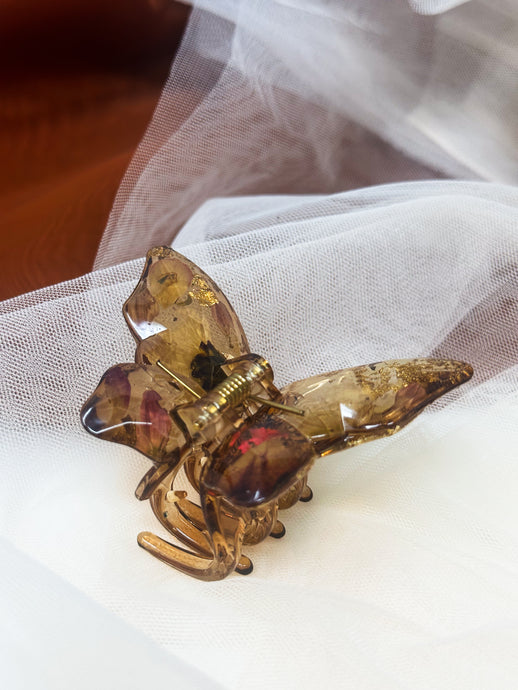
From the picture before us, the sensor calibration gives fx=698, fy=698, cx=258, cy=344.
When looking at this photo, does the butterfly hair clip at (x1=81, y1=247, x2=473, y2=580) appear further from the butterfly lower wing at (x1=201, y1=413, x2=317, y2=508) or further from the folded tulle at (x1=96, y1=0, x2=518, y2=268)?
the folded tulle at (x1=96, y1=0, x2=518, y2=268)

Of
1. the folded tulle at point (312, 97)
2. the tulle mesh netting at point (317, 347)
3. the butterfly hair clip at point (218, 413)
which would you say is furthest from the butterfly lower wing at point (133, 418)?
the folded tulle at point (312, 97)

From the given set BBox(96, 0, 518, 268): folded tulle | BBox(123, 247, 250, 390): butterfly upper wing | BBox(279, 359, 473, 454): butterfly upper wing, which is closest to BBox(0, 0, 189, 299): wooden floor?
BBox(96, 0, 518, 268): folded tulle

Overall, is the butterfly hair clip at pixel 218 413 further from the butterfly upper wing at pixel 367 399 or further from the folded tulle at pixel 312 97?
Result: the folded tulle at pixel 312 97

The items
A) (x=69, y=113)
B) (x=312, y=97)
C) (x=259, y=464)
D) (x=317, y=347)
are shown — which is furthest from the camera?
(x=69, y=113)

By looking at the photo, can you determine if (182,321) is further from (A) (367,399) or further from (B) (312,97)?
(B) (312,97)

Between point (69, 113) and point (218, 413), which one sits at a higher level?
point (218, 413)

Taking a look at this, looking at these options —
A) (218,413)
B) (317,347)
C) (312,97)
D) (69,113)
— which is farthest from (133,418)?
(69,113)
